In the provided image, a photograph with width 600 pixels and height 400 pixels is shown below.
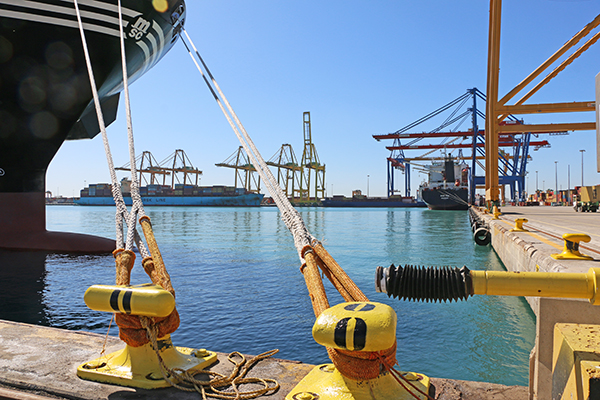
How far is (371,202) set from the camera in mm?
84125

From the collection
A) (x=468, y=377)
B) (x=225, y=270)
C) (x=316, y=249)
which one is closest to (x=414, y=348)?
(x=468, y=377)

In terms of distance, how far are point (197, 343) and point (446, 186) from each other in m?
57.5

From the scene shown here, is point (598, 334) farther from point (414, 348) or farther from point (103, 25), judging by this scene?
point (103, 25)

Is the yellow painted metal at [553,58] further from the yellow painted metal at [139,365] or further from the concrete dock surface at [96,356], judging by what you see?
the yellow painted metal at [139,365]

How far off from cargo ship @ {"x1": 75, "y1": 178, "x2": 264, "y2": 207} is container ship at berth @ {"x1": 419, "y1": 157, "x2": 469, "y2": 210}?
134ft

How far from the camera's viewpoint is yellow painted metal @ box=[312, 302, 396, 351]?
1.82 meters

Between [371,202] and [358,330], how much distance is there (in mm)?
83587

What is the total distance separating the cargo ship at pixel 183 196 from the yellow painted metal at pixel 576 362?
87966 millimetres

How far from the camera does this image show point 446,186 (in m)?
58.2

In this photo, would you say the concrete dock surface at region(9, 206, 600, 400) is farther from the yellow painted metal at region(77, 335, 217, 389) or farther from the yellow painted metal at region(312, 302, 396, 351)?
the yellow painted metal at region(312, 302, 396, 351)

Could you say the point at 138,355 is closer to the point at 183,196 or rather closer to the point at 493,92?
the point at 493,92

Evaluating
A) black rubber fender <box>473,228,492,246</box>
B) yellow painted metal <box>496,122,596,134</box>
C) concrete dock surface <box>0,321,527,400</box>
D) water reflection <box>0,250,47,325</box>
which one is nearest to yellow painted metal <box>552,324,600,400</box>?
concrete dock surface <box>0,321,527,400</box>

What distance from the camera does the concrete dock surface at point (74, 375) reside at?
2.42 meters

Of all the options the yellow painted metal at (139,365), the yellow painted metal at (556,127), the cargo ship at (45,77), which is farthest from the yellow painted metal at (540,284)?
the yellow painted metal at (556,127)
